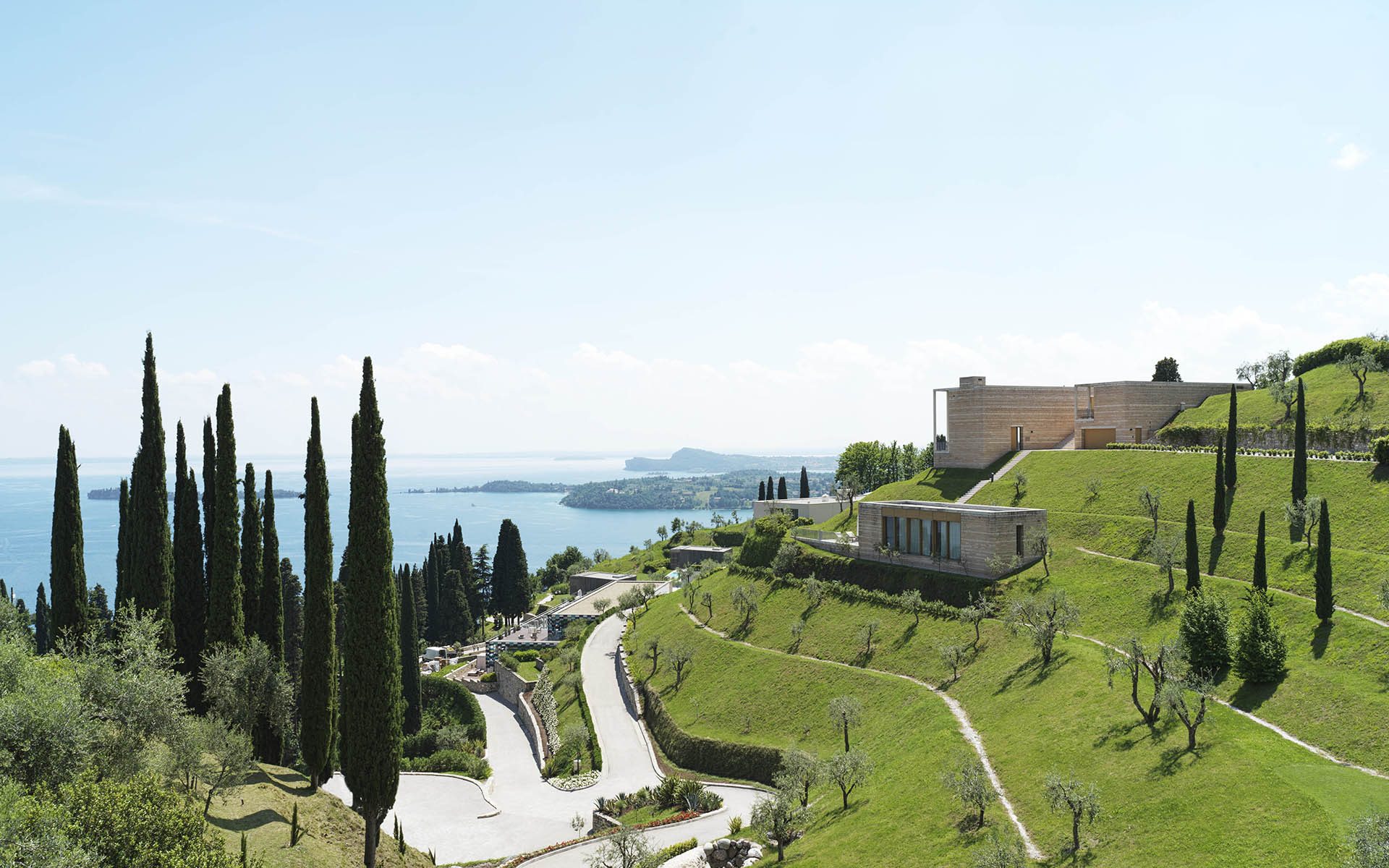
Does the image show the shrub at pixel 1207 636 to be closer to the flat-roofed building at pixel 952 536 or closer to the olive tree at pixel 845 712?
the olive tree at pixel 845 712

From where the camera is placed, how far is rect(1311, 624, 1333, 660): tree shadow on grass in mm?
33781

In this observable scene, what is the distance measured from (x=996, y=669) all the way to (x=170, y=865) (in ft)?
118

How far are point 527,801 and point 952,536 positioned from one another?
31859mm

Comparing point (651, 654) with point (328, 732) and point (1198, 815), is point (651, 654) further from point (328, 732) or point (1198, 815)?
point (1198, 815)

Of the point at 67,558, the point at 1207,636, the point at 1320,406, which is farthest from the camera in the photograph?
the point at 1320,406

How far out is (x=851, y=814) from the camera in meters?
33.5

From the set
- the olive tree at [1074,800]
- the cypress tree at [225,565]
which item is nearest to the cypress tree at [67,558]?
the cypress tree at [225,565]

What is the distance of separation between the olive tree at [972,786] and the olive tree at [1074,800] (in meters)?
2.41

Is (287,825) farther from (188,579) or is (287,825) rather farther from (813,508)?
(813,508)

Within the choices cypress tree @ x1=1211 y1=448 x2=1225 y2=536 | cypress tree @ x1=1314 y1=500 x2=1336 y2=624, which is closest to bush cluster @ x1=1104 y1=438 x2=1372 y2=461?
cypress tree @ x1=1211 y1=448 x2=1225 y2=536

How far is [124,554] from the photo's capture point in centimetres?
4262

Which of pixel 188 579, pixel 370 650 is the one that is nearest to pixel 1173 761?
pixel 370 650

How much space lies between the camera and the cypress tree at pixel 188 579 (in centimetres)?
3728

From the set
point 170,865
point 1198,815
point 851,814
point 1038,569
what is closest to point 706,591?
point 1038,569
